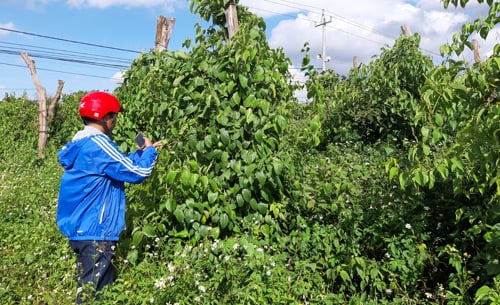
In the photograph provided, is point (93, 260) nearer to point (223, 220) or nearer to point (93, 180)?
point (93, 180)

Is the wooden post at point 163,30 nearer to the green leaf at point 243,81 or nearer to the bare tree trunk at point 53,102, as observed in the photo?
the green leaf at point 243,81

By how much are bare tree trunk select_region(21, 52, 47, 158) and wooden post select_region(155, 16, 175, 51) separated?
16.4 feet

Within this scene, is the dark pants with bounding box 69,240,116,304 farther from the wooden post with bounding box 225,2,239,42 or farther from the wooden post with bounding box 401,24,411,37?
the wooden post with bounding box 401,24,411,37

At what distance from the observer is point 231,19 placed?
3.62m

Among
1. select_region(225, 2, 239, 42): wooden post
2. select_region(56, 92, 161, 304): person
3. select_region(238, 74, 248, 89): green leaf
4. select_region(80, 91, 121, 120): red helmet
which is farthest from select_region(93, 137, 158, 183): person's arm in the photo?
select_region(225, 2, 239, 42): wooden post

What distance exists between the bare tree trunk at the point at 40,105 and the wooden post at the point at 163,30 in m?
5.01

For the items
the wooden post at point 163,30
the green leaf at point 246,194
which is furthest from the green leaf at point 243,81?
the wooden post at point 163,30

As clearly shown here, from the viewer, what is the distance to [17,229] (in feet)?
15.9

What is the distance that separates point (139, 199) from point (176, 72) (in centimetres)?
105

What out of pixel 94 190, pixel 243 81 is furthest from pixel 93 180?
pixel 243 81

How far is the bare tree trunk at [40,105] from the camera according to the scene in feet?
34.5

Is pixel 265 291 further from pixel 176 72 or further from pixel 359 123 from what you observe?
pixel 359 123

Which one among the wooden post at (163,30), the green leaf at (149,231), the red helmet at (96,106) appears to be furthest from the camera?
the wooden post at (163,30)

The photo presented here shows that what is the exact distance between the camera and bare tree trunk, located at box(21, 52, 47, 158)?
10.5 metres
